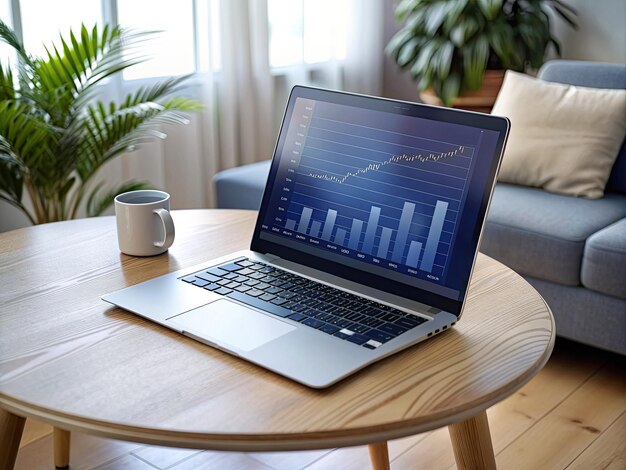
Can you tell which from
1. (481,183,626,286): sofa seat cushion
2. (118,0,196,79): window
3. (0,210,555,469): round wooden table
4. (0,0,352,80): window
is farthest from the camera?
(118,0,196,79): window

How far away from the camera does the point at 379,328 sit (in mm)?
972

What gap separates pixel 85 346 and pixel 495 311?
1.76ft

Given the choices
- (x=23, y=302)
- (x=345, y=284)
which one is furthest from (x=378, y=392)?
(x=23, y=302)

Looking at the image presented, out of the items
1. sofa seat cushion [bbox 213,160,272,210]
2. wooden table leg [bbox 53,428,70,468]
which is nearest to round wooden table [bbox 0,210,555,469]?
wooden table leg [bbox 53,428,70,468]

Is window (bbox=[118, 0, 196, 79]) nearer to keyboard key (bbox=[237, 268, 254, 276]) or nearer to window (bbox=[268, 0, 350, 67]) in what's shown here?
window (bbox=[268, 0, 350, 67])

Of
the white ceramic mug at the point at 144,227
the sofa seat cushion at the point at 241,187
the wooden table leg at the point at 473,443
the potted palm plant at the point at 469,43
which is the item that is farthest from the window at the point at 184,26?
the wooden table leg at the point at 473,443

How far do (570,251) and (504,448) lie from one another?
0.56 metres

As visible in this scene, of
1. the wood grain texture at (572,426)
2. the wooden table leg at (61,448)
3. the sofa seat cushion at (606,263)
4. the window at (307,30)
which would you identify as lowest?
the wood grain texture at (572,426)

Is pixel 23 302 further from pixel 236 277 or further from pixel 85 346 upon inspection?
pixel 236 277

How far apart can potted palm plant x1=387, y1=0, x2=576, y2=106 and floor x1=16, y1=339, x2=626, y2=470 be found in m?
1.42

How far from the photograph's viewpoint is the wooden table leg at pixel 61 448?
1543mm

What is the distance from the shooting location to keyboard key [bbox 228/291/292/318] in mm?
1012

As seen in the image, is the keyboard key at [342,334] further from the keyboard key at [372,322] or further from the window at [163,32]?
the window at [163,32]

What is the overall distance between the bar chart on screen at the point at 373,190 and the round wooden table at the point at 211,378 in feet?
0.43
